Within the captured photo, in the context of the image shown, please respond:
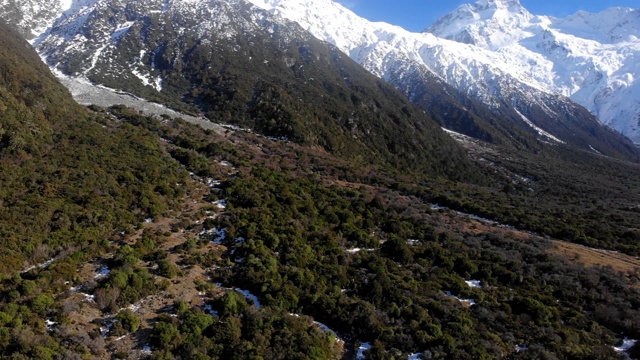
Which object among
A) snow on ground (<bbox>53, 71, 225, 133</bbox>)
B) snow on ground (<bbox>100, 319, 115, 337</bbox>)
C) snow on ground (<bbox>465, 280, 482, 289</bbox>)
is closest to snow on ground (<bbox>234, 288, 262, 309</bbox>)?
snow on ground (<bbox>100, 319, 115, 337</bbox>)

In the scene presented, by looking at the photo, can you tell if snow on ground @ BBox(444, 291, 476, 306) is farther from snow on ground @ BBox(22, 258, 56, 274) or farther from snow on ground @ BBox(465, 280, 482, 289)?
snow on ground @ BBox(22, 258, 56, 274)

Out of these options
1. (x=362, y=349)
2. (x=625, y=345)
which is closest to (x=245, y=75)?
(x=362, y=349)

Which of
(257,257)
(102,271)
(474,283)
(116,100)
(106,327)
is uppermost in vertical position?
(116,100)

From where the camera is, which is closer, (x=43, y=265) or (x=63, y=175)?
(x=43, y=265)

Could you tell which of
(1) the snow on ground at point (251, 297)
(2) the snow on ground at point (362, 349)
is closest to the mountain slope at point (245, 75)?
(1) the snow on ground at point (251, 297)

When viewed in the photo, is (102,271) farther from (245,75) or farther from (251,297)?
(245,75)

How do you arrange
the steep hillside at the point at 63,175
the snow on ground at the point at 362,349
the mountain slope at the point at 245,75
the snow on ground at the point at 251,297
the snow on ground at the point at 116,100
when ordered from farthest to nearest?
the mountain slope at the point at 245,75, the snow on ground at the point at 116,100, the steep hillside at the point at 63,175, the snow on ground at the point at 251,297, the snow on ground at the point at 362,349

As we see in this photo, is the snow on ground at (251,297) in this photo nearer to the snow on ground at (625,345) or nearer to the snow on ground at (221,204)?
the snow on ground at (221,204)

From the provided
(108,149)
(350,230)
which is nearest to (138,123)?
(108,149)
